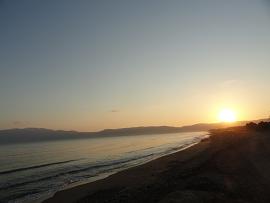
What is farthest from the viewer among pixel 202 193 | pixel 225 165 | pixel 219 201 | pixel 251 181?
pixel 225 165

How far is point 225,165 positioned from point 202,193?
10.9 meters

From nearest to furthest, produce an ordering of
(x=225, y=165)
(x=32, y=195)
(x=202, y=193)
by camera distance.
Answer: (x=202, y=193) → (x=32, y=195) → (x=225, y=165)

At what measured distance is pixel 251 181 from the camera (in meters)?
19.3

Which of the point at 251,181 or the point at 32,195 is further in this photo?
the point at 32,195

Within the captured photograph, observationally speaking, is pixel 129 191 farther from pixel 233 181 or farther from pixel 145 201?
pixel 233 181

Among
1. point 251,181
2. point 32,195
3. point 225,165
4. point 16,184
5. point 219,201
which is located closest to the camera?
point 219,201

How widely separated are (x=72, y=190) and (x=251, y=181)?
11190 millimetres

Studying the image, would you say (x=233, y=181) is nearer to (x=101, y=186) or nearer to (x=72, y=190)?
(x=101, y=186)

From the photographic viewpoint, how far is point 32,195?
23.2m

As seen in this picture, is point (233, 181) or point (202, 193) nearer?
point (202, 193)

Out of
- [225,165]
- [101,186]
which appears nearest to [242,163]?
[225,165]

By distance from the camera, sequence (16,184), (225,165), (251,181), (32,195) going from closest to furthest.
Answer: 1. (251,181)
2. (32,195)
3. (225,165)
4. (16,184)

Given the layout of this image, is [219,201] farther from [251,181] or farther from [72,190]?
[72,190]

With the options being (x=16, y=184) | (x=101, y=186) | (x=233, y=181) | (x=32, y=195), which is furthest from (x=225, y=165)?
(x=16, y=184)
